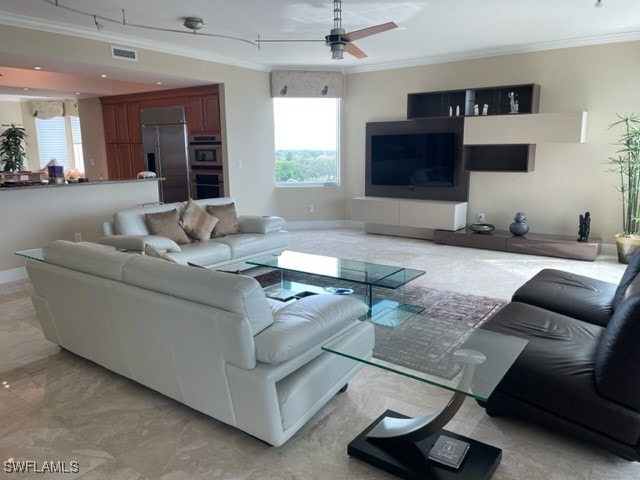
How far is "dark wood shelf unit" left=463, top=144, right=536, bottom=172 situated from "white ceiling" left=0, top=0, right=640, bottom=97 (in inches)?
49.0

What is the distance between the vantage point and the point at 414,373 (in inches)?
Result: 70.7

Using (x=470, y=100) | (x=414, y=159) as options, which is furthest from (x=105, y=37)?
(x=470, y=100)

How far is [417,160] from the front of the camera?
695 centimetres

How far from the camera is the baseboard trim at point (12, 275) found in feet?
16.3

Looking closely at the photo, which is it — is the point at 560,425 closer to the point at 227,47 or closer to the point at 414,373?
the point at 414,373

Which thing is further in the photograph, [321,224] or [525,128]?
[321,224]

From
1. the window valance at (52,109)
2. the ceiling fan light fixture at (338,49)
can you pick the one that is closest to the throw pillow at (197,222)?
the ceiling fan light fixture at (338,49)

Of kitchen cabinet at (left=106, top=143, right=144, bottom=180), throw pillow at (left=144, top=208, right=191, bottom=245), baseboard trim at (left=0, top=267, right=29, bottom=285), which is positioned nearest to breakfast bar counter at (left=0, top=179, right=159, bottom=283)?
baseboard trim at (left=0, top=267, right=29, bottom=285)

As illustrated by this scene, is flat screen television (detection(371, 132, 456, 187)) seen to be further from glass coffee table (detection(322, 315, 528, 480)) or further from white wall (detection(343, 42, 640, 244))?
glass coffee table (detection(322, 315, 528, 480))

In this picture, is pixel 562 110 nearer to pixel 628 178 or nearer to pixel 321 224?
pixel 628 178

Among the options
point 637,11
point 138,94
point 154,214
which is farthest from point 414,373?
point 138,94

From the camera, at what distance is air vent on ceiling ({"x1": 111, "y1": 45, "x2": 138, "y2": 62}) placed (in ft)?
17.4

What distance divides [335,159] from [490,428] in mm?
6042

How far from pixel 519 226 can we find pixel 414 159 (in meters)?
1.87
